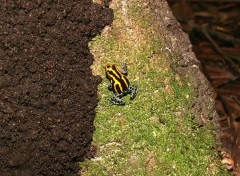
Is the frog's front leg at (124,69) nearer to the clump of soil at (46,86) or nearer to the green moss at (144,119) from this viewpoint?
the green moss at (144,119)

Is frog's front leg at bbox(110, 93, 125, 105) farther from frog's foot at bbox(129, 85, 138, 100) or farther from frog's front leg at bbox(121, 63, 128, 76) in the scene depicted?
frog's front leg at bbox(121, 63, 128, 76)

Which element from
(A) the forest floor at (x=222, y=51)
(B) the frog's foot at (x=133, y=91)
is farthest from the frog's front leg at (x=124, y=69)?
(A) the forest floor at (x=222, y=51)

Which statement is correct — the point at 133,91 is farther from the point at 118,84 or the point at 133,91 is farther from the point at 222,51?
the point at 222,51

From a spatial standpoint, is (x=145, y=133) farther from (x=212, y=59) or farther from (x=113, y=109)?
(x=212, y=59)

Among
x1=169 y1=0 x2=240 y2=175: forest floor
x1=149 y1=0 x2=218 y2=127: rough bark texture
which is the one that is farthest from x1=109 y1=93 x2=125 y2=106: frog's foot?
x1=169 y1=0 x2=240 y2=175: forest floor

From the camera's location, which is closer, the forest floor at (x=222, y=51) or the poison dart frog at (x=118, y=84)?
the poison dart frog at (x=118, y=84)
